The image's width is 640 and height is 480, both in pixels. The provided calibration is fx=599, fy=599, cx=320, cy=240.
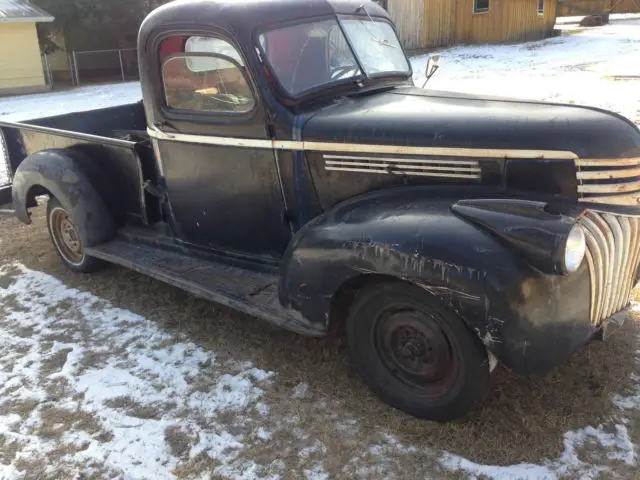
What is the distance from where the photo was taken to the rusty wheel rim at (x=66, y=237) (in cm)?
465

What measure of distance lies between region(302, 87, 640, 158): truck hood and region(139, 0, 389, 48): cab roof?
2.04 feet

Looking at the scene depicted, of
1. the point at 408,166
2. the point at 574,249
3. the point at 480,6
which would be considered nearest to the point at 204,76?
the point at 408,166

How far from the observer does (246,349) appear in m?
3.61

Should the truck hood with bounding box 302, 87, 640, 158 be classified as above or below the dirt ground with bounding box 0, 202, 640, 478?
above

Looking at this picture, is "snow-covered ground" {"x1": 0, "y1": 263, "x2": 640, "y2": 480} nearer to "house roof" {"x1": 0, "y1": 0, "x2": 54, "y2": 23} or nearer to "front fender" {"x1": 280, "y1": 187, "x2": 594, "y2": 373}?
"front fender" {"x1": 280, "y1": 187, "x2": 594, "y2": 373}

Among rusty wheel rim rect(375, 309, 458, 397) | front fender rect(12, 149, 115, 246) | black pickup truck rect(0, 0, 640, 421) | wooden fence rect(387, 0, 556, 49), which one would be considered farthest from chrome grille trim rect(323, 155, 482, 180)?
wooden fence rect(387, 0, 556, 49)

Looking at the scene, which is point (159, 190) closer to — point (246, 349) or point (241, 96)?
point (241, 96)

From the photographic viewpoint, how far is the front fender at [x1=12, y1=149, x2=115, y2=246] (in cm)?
429

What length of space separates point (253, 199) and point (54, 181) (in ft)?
5.59

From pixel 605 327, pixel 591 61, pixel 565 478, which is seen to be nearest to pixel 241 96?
pixel 605 327

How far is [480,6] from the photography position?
21219 mm

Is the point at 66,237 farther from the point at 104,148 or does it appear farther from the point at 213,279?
the point at 213,279

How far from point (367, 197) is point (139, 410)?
1.62m

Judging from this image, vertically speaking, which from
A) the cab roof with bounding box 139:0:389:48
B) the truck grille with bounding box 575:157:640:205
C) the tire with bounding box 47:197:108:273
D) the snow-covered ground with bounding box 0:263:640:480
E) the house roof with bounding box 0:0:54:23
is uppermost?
the house roof with bounding box 0:0:54:23
